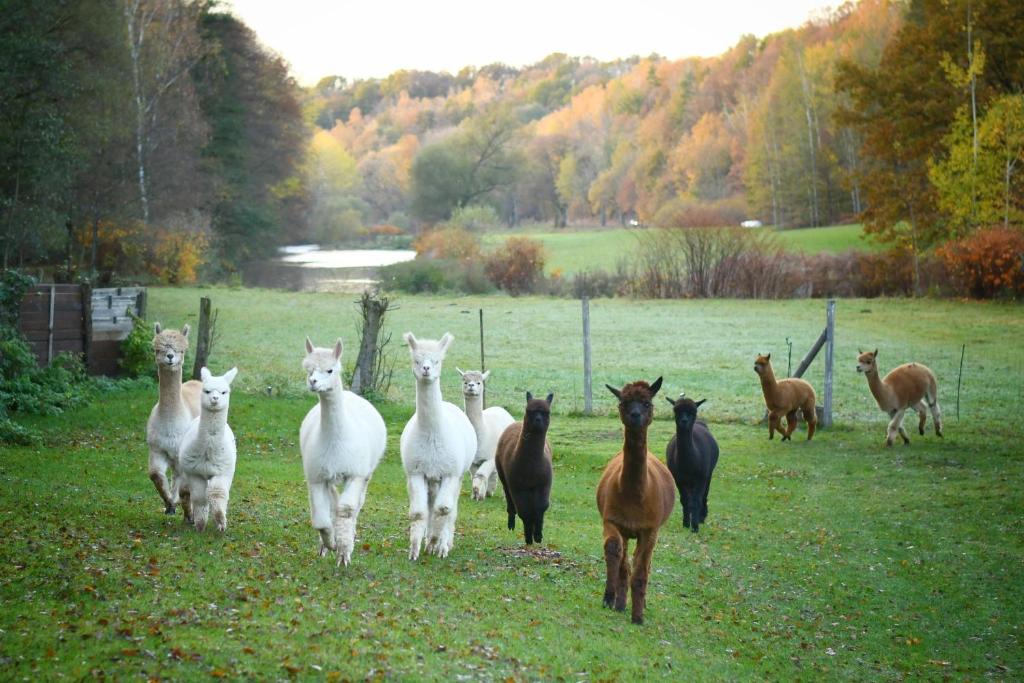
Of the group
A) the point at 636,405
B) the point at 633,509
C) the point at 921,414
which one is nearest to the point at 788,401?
the point at 921,414

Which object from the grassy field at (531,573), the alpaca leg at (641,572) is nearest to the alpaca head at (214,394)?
the grassy field at (531,573)

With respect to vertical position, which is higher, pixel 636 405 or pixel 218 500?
pixel 636 405

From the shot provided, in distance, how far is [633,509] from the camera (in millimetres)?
8594

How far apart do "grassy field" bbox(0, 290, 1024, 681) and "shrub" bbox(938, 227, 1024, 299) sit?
51.8 feet

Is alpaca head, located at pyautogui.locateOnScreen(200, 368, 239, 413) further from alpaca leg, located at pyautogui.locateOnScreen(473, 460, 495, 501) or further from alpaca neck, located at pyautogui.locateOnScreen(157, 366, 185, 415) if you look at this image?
alpaca leg, located at pyautogui.locateOnScreen(473, 460, 495, 501)

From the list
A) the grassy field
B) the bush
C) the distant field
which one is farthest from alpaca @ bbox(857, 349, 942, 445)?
the distant field

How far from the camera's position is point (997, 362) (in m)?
27.0

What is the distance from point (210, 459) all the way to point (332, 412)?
1.35m

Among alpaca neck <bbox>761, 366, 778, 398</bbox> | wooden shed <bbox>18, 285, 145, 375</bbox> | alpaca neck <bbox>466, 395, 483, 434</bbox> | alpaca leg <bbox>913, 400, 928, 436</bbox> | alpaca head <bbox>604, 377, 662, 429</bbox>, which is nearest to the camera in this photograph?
alpaca head <bbox>604, 377, 662, 429</bbox>

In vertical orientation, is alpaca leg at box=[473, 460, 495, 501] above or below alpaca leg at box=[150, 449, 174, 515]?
below

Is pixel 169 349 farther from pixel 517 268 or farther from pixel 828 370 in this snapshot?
pixel 517 268

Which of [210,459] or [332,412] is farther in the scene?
[210,459]

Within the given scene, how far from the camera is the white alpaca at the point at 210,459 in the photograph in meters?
9.56

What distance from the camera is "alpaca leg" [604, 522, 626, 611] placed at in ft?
28.1
